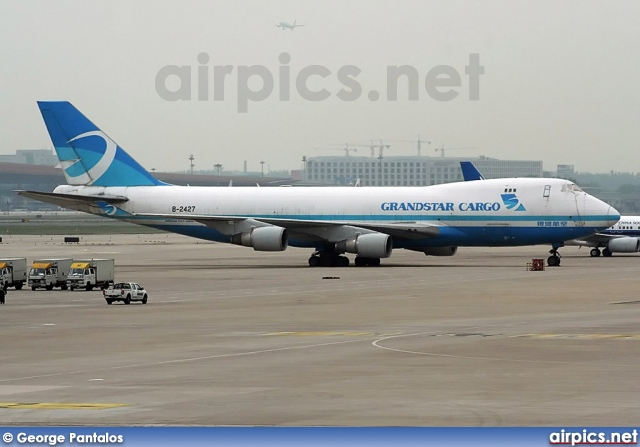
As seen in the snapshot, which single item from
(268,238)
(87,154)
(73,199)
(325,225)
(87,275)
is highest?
(87,154)

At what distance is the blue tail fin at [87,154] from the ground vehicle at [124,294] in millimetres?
35650

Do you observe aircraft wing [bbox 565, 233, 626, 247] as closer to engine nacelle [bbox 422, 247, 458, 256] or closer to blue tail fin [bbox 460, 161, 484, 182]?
blue tail fin [bbox 460, 161, 484, 182]

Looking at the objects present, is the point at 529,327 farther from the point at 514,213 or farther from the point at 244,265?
the point at 244,265

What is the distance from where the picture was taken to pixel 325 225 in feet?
253

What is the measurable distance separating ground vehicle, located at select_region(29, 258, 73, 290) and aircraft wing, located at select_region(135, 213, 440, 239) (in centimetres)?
1906

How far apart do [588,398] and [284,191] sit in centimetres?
5958

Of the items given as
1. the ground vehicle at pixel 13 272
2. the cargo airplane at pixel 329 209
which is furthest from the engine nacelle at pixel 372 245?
the ground vehicle at pixel 13 272

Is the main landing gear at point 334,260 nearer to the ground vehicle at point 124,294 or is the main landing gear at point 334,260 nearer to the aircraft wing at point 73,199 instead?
the aircraft wing at point 73,199

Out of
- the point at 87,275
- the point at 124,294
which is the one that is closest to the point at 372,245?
the point at 87,275

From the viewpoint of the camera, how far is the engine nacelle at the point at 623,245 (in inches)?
3900

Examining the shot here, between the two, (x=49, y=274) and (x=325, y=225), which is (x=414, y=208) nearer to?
(x=325, y=225)

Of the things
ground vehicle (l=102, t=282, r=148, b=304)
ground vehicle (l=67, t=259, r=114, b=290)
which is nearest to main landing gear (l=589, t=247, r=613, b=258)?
ground vehicle (l=67, t=259, r=114, b=290)

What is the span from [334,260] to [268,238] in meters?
5.09

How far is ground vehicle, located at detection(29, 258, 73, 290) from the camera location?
5869 cm
